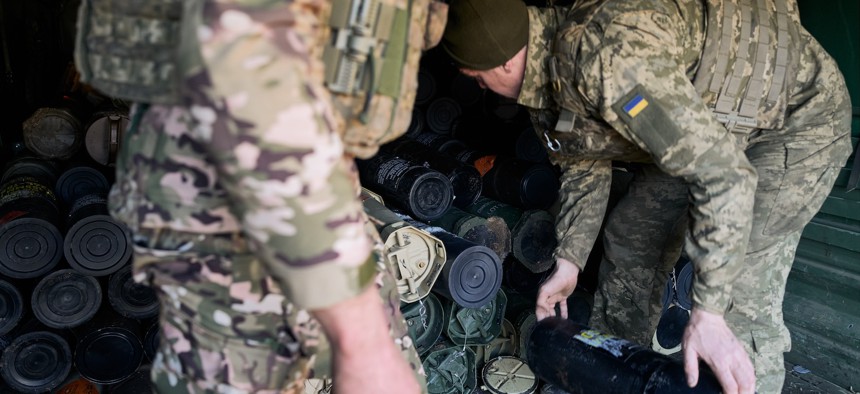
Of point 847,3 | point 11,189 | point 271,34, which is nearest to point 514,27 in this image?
point 271,34

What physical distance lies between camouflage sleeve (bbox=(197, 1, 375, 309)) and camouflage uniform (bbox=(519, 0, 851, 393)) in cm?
114

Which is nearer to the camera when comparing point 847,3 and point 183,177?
point 183,177

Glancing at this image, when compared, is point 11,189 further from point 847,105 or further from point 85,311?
point 847,105

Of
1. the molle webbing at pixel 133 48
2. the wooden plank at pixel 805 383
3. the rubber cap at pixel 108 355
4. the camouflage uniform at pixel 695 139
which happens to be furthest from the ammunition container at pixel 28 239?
the wooden plank at pixel 805 383

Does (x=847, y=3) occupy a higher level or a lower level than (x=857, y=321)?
higher

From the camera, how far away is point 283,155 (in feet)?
3.18

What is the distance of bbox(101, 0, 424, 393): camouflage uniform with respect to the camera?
0.96 m

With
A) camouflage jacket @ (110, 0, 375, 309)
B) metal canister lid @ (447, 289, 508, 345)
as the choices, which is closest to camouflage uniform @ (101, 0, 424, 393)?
camouflage jacket @ (110, 0, 375, 309)

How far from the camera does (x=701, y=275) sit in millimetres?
1865

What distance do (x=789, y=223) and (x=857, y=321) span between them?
1.03m

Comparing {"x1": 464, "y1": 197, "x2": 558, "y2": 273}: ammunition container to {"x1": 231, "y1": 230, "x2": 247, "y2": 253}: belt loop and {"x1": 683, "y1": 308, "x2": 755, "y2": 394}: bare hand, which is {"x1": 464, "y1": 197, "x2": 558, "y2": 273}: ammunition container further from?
{"x1": 231, "y1": 230, "x2": 247, "y2": 253}: belt loop

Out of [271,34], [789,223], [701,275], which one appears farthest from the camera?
[789,223]

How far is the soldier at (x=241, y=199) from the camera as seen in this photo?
962 mm

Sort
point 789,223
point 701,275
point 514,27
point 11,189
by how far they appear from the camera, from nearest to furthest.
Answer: point 701,275
point 514,27
point 789,223
point 11,189
